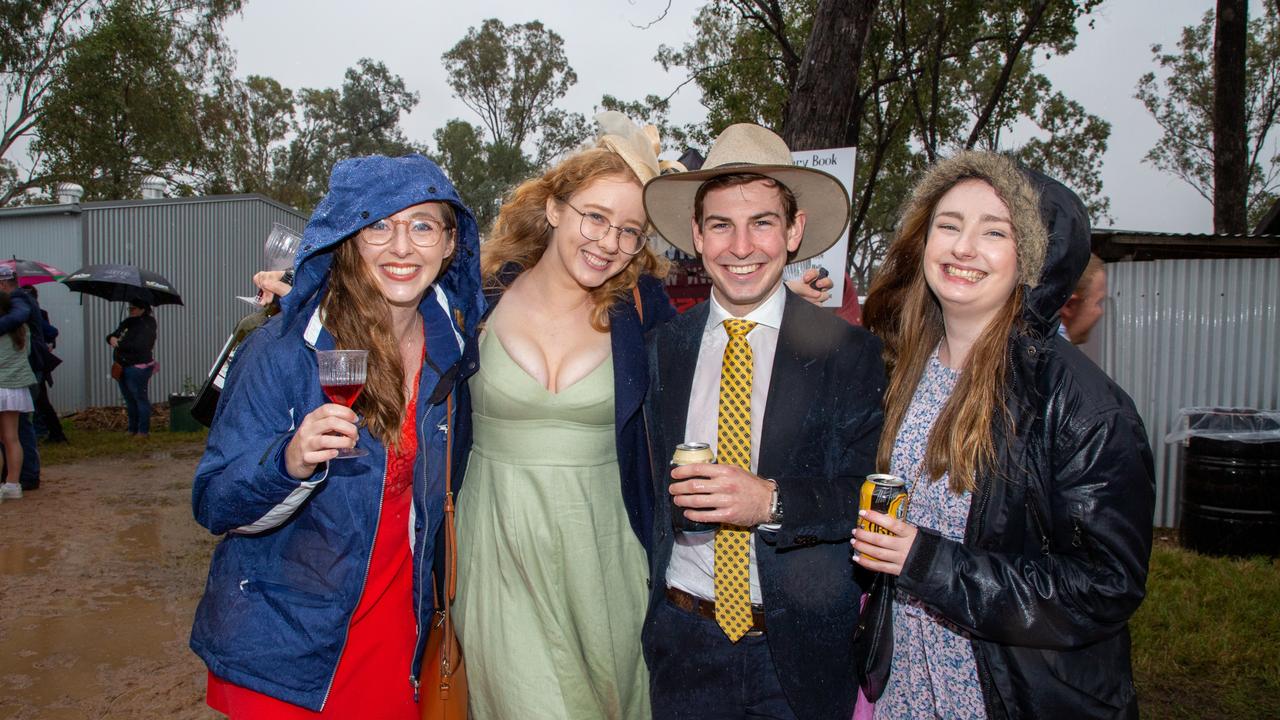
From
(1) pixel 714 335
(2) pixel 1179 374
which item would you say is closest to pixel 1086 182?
(2) pixel 1179 374

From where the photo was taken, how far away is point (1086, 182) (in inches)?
1503

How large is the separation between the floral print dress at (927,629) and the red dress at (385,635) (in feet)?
4.77

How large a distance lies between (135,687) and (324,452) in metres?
3.67

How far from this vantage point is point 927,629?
2.07m

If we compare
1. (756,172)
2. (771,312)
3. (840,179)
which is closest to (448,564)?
(771,312)

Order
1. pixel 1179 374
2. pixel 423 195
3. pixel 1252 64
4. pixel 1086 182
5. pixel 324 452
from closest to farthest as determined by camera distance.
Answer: pixel 324 452, pixel 423 195, pixel 1179 374, pixel 1252 64, pixel 1086 182

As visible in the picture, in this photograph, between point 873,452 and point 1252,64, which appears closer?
point 873,452

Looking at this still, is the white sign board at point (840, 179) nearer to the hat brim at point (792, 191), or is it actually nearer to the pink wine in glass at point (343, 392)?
the hat brim at point (792, 191)

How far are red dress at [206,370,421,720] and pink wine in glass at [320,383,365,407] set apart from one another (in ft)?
1.02

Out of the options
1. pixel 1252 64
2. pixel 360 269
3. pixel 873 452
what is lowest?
pixel 873 452

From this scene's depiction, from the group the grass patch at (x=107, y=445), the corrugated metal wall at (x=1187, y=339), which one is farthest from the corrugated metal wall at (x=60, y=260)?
the corrugated metal wall at (x=1187, y=339)

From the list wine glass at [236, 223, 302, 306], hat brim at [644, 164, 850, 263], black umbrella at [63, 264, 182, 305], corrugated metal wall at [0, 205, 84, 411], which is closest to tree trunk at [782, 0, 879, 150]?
hat brim at [644, 164, 850, 263]

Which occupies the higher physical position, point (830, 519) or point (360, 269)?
point (360, 269)

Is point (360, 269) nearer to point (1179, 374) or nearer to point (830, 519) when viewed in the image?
point (830, 519)
